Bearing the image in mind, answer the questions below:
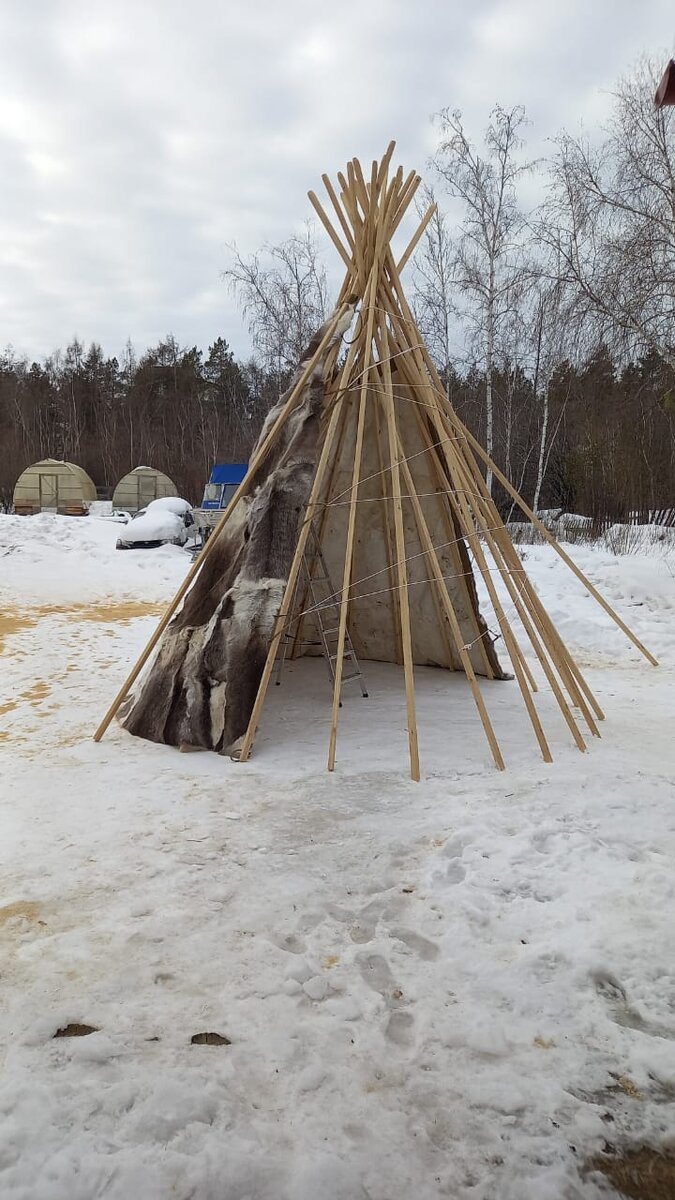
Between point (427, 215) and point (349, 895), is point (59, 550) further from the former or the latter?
point (349, 895)

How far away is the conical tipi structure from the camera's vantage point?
335 centimetres

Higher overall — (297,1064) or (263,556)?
(263,556)

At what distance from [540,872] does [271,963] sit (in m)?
0.94

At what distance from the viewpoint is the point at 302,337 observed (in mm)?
14266

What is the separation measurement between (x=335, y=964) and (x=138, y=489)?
22539 mm

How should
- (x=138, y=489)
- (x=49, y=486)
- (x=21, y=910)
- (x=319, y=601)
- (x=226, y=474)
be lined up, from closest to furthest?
(x=21, y=910) < (x=319, y=601) < (x=226, y=474) < (x=138, y=489) < (x=49, y=486)

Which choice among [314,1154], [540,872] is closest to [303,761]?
[540,872]

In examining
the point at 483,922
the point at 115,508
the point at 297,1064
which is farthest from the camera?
the point at 115,508

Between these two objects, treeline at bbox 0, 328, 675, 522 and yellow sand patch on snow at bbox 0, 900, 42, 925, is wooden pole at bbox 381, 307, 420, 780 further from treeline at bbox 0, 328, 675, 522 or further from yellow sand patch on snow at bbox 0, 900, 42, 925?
treeline at bbox 0, 328, 675, 522

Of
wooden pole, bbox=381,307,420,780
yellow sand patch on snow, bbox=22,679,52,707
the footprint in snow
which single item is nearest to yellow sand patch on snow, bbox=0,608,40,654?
yellow sand patch on snow, bbox=22,679,52,707

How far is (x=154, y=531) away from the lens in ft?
41.4

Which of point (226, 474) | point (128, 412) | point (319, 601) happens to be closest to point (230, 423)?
point (128, 412)

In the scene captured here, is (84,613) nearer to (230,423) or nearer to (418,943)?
(418,943)

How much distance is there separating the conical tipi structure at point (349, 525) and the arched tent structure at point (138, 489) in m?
19.5
